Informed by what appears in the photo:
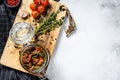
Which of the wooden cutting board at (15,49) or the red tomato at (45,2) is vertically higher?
the red tomato at (45,2)

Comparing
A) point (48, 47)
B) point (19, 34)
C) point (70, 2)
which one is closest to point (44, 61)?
point (48, 47)

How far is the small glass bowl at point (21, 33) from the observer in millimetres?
3657

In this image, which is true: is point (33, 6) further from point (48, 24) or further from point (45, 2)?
point (48, 24)

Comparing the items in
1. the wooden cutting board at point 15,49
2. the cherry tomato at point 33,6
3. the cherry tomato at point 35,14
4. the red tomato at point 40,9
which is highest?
the red tomato at point 40,9

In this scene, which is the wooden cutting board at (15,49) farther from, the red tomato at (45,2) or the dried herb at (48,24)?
the red tomato at (45,2)

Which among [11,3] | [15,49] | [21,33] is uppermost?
[11,3]

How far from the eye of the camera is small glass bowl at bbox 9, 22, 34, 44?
12.0 feet

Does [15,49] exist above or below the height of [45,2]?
below

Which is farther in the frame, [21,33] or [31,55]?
[21,33]

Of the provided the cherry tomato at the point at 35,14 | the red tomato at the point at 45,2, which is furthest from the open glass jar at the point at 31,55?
the red tomato at the point at 45,2

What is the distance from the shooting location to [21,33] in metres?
3.70

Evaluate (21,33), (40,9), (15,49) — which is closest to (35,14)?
(40,9)

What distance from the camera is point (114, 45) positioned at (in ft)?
11.6

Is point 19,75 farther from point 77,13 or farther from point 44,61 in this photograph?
point 77,13
